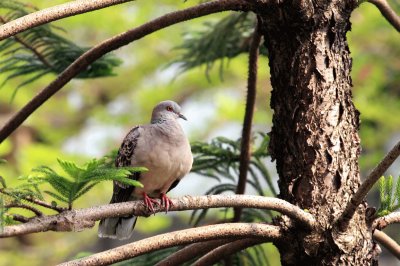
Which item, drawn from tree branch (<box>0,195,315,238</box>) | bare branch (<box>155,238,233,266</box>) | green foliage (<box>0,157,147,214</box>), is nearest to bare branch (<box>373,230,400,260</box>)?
tree branch (<box>0,195,315,238</box>)

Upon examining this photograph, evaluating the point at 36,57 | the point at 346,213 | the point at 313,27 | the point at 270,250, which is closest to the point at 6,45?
the point at 36,57

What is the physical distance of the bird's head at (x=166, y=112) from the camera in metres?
3.78

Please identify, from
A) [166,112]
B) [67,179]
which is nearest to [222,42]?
[166,112]

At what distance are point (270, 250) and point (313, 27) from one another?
6.05 metres

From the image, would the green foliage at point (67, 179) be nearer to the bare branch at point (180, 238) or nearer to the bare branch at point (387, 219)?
the bare branch at point (180, 238)

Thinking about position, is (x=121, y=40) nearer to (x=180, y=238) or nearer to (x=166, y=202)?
(x=166, y=202)

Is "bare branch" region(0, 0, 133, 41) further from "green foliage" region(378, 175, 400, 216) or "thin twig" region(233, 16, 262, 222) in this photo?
"green foliage" region(378, 175, 400, 216)

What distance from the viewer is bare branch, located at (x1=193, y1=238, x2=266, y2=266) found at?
2.94 m

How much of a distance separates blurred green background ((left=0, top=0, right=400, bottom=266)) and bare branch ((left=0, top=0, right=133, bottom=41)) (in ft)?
15.0

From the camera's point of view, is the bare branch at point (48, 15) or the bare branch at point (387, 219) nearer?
the bare branch at point (48, 15)

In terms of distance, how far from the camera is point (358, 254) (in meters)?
2.83

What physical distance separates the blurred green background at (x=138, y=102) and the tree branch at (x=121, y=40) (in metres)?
4.01

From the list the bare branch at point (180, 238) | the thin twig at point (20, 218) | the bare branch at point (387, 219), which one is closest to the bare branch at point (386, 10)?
the bare branch at point (387, 219)

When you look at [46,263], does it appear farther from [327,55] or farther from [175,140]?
[327,55]
